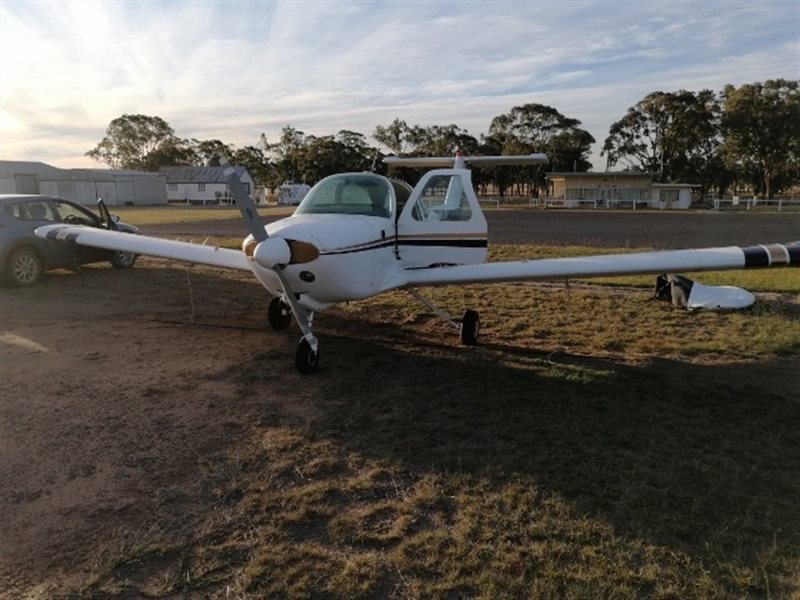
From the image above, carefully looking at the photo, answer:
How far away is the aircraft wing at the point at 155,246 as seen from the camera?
25.3 ft

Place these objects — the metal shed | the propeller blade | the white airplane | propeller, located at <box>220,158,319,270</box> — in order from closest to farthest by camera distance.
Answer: propeller, located at <box>220,158,319,270</box> → the propeller blade → the white airplane → the metal shed

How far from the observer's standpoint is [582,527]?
11.3 ft

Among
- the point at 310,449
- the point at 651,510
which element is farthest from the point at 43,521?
the point at 651,510

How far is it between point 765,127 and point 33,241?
7489cm

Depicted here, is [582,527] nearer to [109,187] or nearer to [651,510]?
[651,510]

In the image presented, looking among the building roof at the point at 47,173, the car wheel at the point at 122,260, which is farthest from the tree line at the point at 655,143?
the car wheel at the point at 122,260

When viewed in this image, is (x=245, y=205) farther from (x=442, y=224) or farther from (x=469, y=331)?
(x=469, y=331)

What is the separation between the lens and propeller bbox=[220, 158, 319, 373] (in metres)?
5.41

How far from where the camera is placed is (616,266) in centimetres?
628

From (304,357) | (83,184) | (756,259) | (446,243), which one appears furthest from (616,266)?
(83,184)

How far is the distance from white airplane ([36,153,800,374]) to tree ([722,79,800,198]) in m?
70.2

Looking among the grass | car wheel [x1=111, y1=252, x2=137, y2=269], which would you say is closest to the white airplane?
the grass

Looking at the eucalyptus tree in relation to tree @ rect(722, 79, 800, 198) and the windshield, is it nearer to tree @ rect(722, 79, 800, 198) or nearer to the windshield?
tree @ rect(722, 79, 800, 198)

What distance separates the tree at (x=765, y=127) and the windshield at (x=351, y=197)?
7236 centimetres
